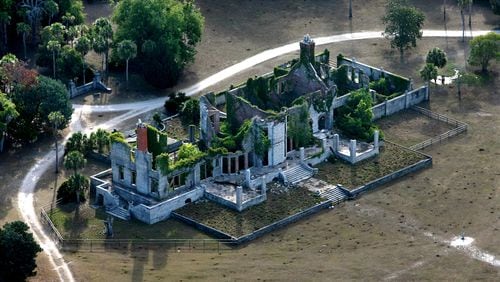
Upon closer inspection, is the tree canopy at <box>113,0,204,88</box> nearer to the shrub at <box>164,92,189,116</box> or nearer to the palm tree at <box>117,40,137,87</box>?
the palm tree at <box>117,40,137,87</box>

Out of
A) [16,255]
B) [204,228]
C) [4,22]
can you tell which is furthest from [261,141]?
[4,22]

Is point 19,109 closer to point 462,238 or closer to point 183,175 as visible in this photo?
point 183,175

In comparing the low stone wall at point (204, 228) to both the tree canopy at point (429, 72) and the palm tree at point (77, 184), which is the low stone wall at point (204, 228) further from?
the tree canopy at point (429, 72)

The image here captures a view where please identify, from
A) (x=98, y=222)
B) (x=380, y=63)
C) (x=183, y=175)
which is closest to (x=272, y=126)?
(x=183, y=175)

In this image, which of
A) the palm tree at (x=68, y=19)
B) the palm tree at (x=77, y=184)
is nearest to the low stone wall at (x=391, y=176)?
the palm tree at (x=77, y=184)

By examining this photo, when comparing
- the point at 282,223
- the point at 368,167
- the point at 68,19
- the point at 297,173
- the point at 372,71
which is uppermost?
the point at 68,19

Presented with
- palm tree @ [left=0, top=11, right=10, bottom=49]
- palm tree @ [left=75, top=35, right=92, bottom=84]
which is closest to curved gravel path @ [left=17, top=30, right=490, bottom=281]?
palm tree @ [left=75, top=35, right=92, bottom=84]

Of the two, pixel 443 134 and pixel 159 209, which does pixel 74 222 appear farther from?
pixel 443 134
